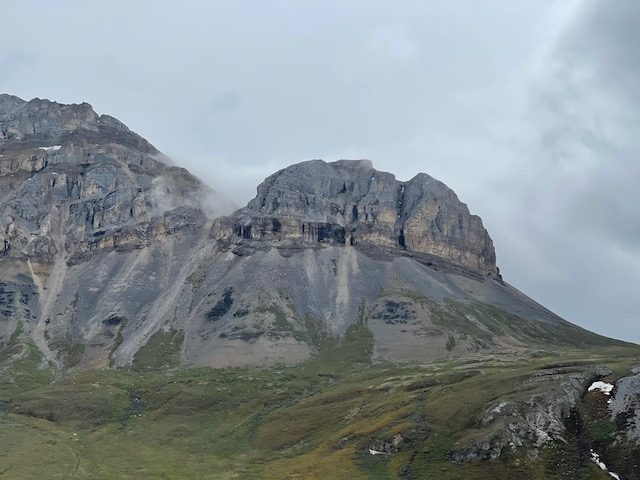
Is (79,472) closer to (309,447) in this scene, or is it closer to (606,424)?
(309,447)

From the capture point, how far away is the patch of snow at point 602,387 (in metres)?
143

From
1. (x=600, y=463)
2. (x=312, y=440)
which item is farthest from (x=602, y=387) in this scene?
(x=312, y=440)

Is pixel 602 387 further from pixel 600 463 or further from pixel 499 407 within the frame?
pixel 600 463

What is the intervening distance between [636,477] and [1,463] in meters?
132

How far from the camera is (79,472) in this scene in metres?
144

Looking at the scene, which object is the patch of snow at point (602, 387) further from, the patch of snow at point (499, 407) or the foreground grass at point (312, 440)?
the patch of snow at point (499, 407)

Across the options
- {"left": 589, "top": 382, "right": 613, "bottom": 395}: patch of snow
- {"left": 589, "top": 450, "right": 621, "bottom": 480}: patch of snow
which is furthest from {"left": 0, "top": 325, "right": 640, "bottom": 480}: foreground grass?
{"left": 589, "top": 382, "right": 613, "bottom": 395}: patch of snow

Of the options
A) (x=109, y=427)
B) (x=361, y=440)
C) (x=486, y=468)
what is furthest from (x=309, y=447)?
(x=109, y=427)

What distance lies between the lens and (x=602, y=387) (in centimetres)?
14600

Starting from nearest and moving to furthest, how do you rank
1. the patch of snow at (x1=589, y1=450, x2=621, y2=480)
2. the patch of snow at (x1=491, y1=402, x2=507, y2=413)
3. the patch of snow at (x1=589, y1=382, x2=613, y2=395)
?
the patch of snow at (x1=589, y1=450, x2=621, y2=480), the patch of snow at (x1=491, y1=402, x2=507, y2=413), the patch of snow at (x1=589, y1=382, x2=613, y2=395)

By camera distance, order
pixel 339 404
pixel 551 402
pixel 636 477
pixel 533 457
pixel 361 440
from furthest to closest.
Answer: pixel 339 404
pixel 361 440
pixel 551 402
pixel 533 457
pixel 636 477

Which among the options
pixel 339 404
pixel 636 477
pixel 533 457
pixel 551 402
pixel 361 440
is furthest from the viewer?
pixel 339 404

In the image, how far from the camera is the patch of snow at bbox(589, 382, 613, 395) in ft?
469

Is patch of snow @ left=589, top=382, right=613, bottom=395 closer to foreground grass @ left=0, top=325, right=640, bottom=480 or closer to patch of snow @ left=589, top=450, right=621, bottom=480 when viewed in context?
foreground grass @ left=0, top=325, right=640, bottom=480
